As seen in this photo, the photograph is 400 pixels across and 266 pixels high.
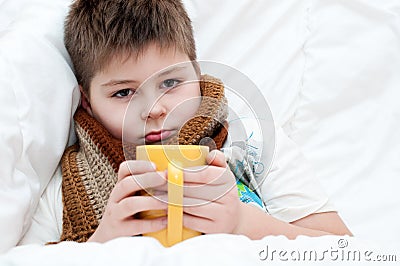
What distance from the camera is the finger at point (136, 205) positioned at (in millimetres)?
786

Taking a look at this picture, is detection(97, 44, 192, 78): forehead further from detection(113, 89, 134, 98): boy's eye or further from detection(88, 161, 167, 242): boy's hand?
detection(88, 161, 167, 242): boy's hand

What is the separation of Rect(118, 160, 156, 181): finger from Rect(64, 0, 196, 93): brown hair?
263 mm

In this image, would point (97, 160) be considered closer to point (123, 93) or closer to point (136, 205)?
point (123, 93)

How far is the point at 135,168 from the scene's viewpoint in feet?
2.60

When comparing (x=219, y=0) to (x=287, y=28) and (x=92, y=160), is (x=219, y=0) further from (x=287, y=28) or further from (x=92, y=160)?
(x=92, y=160)

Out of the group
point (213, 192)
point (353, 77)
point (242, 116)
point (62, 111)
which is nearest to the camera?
point (213, 192)

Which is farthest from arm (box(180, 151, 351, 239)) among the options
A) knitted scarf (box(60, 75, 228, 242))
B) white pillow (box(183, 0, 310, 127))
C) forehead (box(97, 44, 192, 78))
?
white pillow (box(183, 0, 310, 127))

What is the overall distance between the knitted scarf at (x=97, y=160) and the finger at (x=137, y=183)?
0.10 meters

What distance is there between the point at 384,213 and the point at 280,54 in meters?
0.39

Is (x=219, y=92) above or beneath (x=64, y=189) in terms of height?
above

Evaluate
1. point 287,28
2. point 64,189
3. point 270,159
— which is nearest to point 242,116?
point 270,159

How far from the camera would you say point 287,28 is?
1348 millimetres

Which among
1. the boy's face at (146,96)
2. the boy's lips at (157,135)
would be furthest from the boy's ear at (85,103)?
the boy's lips at (157,135)

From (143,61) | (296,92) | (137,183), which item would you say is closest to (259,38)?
(296,92)
